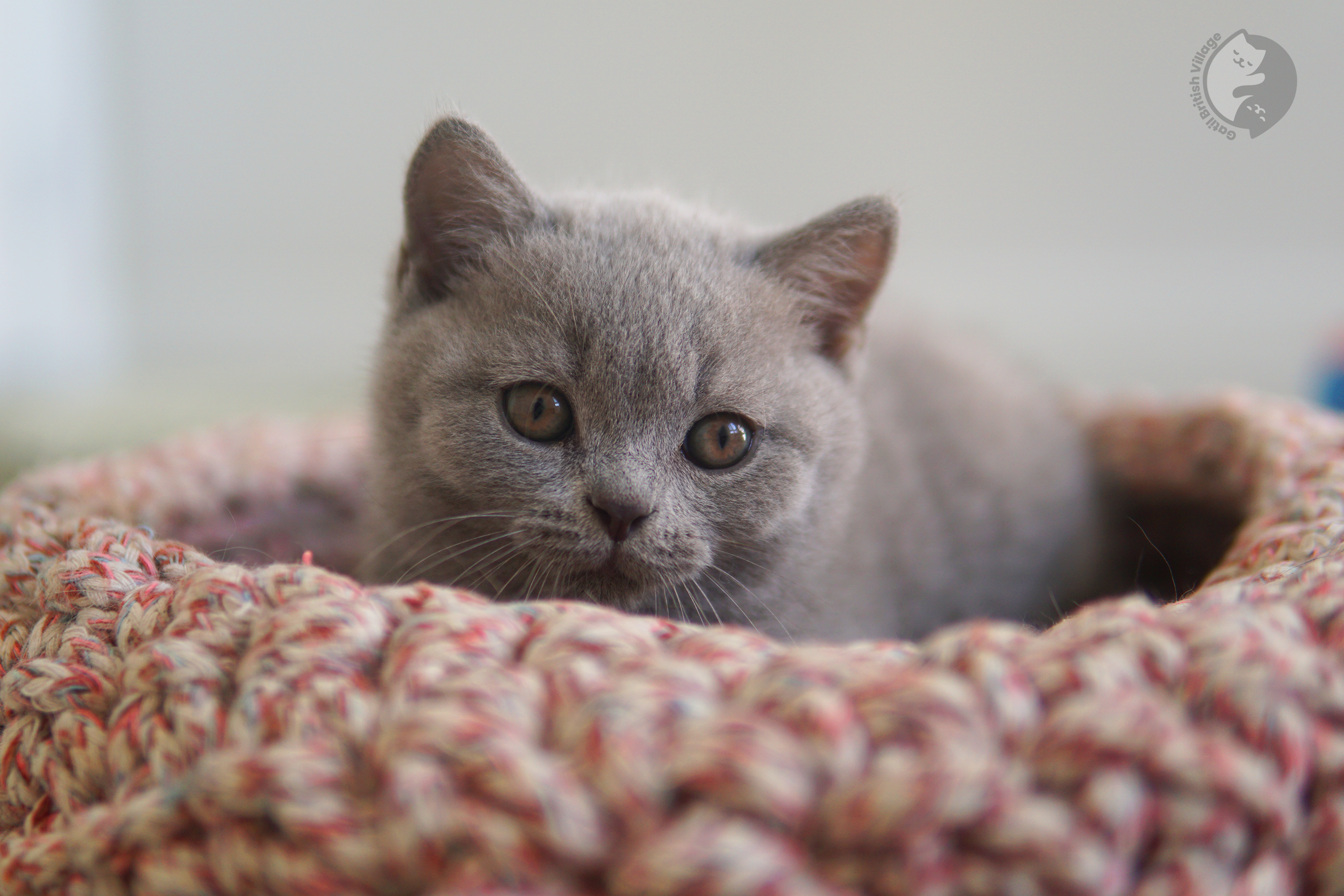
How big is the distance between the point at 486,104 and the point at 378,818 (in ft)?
8.03

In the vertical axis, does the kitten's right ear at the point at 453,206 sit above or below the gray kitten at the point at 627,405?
above

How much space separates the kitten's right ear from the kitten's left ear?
27 centimetres

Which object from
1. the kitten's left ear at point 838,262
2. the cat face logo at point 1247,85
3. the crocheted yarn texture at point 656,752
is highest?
the cat face logo at point 1247,85

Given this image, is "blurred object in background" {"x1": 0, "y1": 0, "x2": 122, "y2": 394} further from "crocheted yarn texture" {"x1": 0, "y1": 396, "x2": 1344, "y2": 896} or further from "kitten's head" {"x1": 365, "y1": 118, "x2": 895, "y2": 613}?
"crocheted yarn texture" {"x1": 0, "y1": 396, "x2": 1344, "y2": 896}

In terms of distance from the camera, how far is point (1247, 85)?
1.45 m

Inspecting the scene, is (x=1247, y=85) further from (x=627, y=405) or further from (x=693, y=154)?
(x=693, y=154)

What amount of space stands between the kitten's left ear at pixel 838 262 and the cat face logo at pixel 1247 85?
77cm

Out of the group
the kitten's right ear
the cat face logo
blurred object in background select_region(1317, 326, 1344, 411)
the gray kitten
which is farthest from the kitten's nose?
blurred object in background select_region(1317, 326, 1344, 411)

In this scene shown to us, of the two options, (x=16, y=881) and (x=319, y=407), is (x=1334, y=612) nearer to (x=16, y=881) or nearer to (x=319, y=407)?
(x=16, y=881)

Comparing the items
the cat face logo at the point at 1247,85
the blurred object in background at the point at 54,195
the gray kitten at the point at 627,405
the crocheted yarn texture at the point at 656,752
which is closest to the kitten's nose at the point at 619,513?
the gray kitten at the point at 627,405

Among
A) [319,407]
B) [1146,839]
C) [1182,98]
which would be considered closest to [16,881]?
[1146,839]

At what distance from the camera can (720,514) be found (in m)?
0.91

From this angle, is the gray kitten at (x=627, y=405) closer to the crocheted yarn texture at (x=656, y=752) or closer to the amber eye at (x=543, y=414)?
the amber eye at (x=543, y=414)

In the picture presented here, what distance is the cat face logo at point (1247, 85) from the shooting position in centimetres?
144
